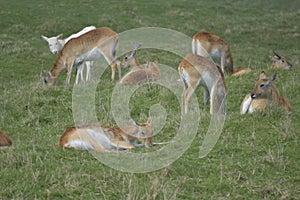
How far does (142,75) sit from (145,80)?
379 millimetres

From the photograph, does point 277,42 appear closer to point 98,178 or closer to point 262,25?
point 262,25

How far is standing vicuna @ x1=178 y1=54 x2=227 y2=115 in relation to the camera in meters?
9.35

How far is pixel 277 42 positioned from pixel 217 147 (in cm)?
1511

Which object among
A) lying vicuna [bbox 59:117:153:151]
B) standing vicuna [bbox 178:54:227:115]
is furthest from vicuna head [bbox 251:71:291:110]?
lying vicuna [bbox 59:117:153:151]

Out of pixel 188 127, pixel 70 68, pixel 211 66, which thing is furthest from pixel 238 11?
pixel 188 127

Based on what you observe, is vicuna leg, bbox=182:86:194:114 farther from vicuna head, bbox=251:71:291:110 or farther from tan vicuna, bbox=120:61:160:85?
tan vicuna, bbox=120:61:160:85

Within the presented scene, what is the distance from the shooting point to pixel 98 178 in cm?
581

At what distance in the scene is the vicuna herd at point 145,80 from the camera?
7068mm

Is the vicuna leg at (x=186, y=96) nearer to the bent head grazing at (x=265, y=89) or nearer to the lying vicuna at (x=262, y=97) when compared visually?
the lying vicuna at (x=262, y=97)

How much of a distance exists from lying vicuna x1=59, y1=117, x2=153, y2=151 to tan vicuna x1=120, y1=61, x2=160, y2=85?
418 centimetres

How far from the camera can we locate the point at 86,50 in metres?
12.6

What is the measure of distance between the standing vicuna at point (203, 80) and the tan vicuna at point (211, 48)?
4.08 m

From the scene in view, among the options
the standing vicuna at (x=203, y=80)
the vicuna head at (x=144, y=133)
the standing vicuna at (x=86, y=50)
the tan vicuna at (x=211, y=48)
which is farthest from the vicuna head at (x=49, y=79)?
the vicuna head at (x=144, y=133)

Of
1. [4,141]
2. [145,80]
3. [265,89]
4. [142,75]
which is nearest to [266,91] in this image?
[265,89]
